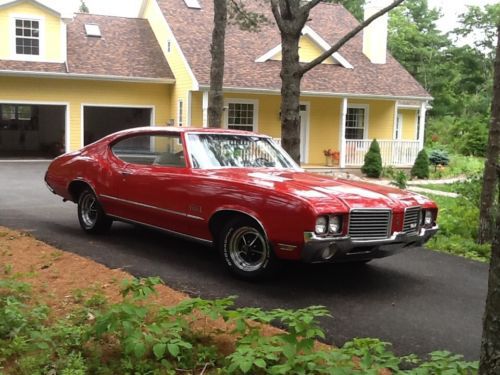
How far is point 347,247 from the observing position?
205 inches

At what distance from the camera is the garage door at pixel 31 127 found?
26.7 metres

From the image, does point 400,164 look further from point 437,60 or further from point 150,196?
point 437,60

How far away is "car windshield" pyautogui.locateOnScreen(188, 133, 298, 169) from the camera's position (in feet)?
21.2

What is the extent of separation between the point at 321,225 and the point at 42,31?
1893cm

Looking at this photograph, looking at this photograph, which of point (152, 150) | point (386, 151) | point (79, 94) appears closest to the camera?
point (152, 150)

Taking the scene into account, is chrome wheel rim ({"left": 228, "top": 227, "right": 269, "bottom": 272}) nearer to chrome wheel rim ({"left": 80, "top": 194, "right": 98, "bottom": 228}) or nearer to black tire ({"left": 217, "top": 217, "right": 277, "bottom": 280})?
black tire ({"left": 217, "top": 217, "right": 277, "bottom": 280})

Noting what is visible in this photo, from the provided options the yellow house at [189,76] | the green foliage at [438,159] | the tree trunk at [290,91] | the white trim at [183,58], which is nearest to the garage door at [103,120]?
the yellow house at [189,76]

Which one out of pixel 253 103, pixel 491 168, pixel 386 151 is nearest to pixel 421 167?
pixel 386 151

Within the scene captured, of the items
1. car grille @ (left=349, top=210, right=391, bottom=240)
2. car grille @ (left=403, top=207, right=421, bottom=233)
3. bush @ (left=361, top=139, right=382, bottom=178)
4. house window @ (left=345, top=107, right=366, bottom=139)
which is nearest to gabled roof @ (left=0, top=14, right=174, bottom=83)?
house window @ (left=345, top=107, right=366, bottom=139)

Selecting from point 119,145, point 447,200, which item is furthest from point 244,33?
point 119,145

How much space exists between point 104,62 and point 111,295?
18.0m

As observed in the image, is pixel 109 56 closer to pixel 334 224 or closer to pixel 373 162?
pixel 373 162

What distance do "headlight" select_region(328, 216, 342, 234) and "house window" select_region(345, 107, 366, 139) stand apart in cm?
1884

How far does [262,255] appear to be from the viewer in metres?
5.62
